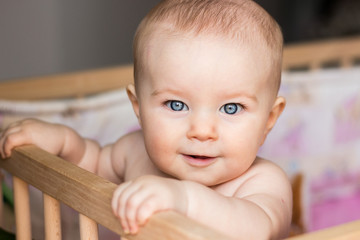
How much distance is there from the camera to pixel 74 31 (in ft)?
8.76

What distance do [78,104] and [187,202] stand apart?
868mm

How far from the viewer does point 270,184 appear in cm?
86

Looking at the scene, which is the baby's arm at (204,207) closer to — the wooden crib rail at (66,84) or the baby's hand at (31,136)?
the baby's hand at (31,136)

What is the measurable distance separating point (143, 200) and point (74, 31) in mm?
2156

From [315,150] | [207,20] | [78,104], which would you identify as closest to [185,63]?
[207,20]

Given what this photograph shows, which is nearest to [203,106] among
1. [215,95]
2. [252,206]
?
[215,95]

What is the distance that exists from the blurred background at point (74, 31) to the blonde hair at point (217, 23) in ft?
5.56

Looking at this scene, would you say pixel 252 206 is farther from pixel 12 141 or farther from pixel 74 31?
pixel 74 31

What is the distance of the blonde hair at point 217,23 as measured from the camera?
0.79 meters

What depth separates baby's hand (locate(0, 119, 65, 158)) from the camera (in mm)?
947

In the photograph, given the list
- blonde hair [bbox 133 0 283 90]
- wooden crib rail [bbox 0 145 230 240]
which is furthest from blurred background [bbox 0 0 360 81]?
blonde hair [bbox 133 0 283 90]

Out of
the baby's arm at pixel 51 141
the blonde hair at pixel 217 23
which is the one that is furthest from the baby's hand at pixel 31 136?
the blonde hair at pixel 217 23

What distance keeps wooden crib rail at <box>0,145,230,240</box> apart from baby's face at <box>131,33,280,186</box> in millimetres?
128

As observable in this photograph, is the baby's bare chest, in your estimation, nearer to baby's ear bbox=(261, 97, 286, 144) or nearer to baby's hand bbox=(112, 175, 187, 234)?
baby's ear bbox=(261, 97, 286, 144)
